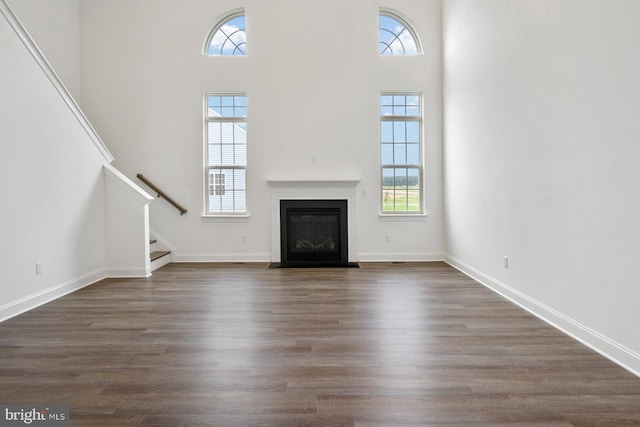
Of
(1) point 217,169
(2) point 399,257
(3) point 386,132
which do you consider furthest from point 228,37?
(2) point 399,257

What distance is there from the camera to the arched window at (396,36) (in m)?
6.54

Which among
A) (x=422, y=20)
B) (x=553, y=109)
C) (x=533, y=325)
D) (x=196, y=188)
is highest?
(x=422, y=20)

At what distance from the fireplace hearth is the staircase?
185 cm

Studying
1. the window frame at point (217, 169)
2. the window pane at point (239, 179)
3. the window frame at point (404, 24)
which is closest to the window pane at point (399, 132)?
the window frame at point (404, 24)

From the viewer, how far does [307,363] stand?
251 centimetres

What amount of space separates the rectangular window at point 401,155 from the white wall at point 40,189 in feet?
14.3

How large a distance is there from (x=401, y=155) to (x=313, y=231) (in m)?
1.97

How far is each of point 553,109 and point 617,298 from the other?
62.5 inches

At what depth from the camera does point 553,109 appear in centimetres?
323

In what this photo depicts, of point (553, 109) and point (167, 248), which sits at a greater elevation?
point (553, 109)

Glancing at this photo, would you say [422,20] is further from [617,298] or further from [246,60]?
[617,298]

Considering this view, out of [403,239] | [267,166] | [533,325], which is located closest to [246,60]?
[267,166]

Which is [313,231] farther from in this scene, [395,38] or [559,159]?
[559,159]

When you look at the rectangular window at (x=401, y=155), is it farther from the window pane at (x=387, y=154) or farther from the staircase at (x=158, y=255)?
the staircase at (x=158, y=255)
